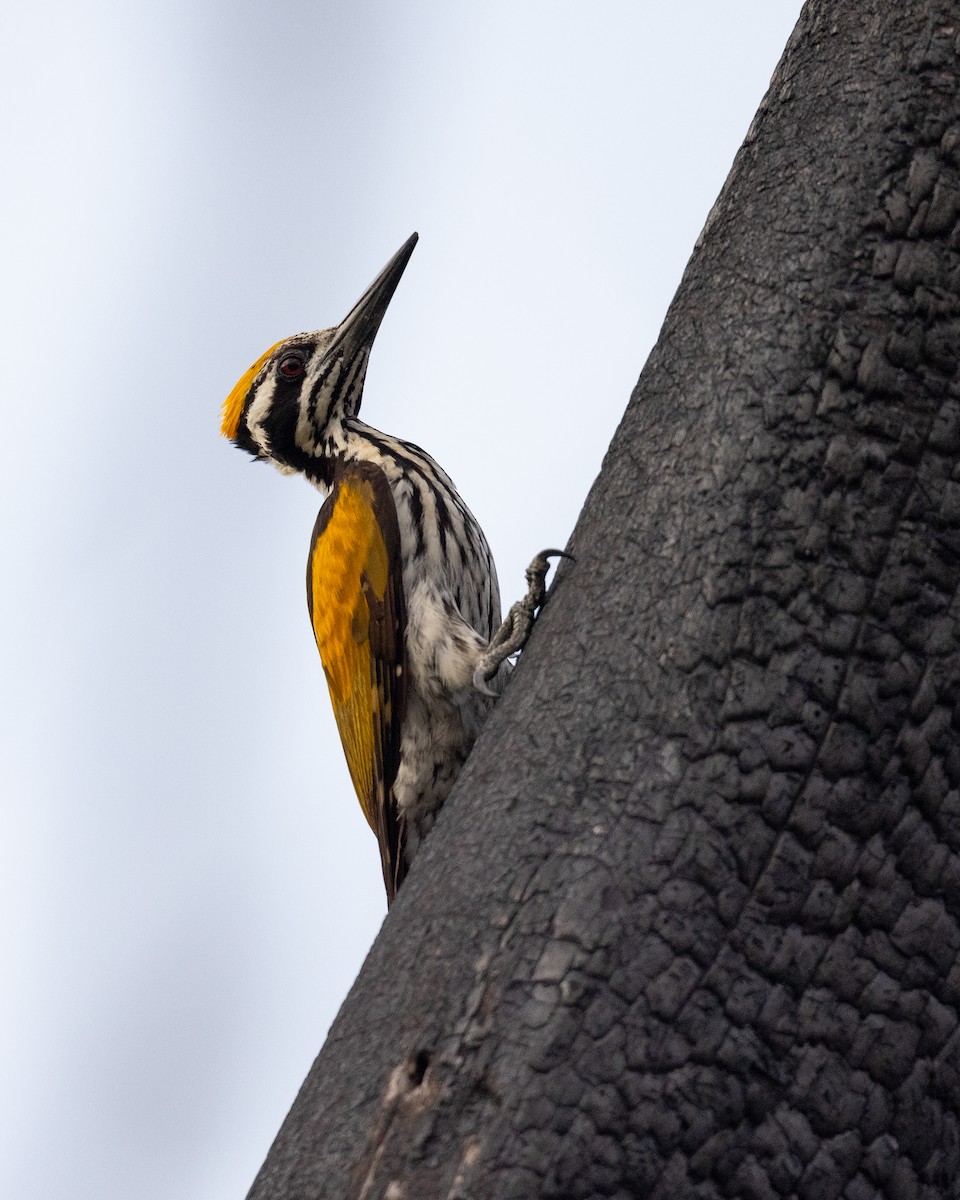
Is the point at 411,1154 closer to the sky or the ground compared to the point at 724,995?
closer to the ground

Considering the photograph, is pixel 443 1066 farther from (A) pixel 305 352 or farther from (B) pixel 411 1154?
(A) pixel 305 352

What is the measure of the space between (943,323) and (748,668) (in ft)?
2.01

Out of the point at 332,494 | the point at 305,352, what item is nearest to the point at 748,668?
the point at 332,494

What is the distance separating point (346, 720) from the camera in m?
4.65

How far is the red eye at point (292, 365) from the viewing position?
217 inches

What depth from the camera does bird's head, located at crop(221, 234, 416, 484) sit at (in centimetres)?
537

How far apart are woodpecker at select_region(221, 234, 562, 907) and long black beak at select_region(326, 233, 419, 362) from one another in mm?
603

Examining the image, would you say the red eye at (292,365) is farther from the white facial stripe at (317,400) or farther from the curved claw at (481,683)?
the curved claw at (481,683)

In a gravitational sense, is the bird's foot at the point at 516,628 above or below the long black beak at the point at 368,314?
below

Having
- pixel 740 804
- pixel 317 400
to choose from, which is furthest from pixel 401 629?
pixel 740 804

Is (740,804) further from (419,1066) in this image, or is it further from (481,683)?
(481,683)

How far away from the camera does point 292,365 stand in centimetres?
551

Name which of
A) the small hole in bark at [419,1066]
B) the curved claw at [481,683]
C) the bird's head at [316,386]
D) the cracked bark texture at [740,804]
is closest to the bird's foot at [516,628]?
the curved claw at [481,683]

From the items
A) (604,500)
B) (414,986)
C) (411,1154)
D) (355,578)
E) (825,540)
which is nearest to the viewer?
(411,1154)
